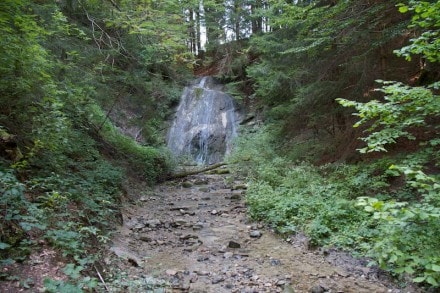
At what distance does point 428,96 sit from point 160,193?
8.09 metres

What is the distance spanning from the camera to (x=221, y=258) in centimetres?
520

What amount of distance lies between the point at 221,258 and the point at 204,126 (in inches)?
563

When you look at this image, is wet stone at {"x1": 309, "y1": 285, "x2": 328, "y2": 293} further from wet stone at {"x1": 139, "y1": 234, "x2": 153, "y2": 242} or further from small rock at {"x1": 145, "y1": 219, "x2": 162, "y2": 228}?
small rock at {"x1": 145, "y1": 219, "x2": 162, "y2": 228}

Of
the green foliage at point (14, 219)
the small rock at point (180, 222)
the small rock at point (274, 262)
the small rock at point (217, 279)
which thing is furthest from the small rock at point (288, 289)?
the small rock at point (180, 222)

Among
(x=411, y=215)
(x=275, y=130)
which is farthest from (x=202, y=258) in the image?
(x=275, y=130)

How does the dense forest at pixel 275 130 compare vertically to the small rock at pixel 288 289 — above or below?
above

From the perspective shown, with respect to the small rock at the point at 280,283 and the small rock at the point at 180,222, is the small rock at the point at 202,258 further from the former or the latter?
the small rock at the point at 180,222

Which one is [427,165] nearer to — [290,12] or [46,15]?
[290,12]

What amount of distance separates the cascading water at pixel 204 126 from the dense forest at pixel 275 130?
4.79 meters

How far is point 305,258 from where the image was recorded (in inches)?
196

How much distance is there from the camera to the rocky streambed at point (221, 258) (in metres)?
4.16

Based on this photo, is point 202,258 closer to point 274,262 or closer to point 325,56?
point 274,262

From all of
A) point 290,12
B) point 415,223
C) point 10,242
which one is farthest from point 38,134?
point 290,12

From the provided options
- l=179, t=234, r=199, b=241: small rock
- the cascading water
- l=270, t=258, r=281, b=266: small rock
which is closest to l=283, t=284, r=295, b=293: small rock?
l=270, t=258, r=281, b=266: small rock
